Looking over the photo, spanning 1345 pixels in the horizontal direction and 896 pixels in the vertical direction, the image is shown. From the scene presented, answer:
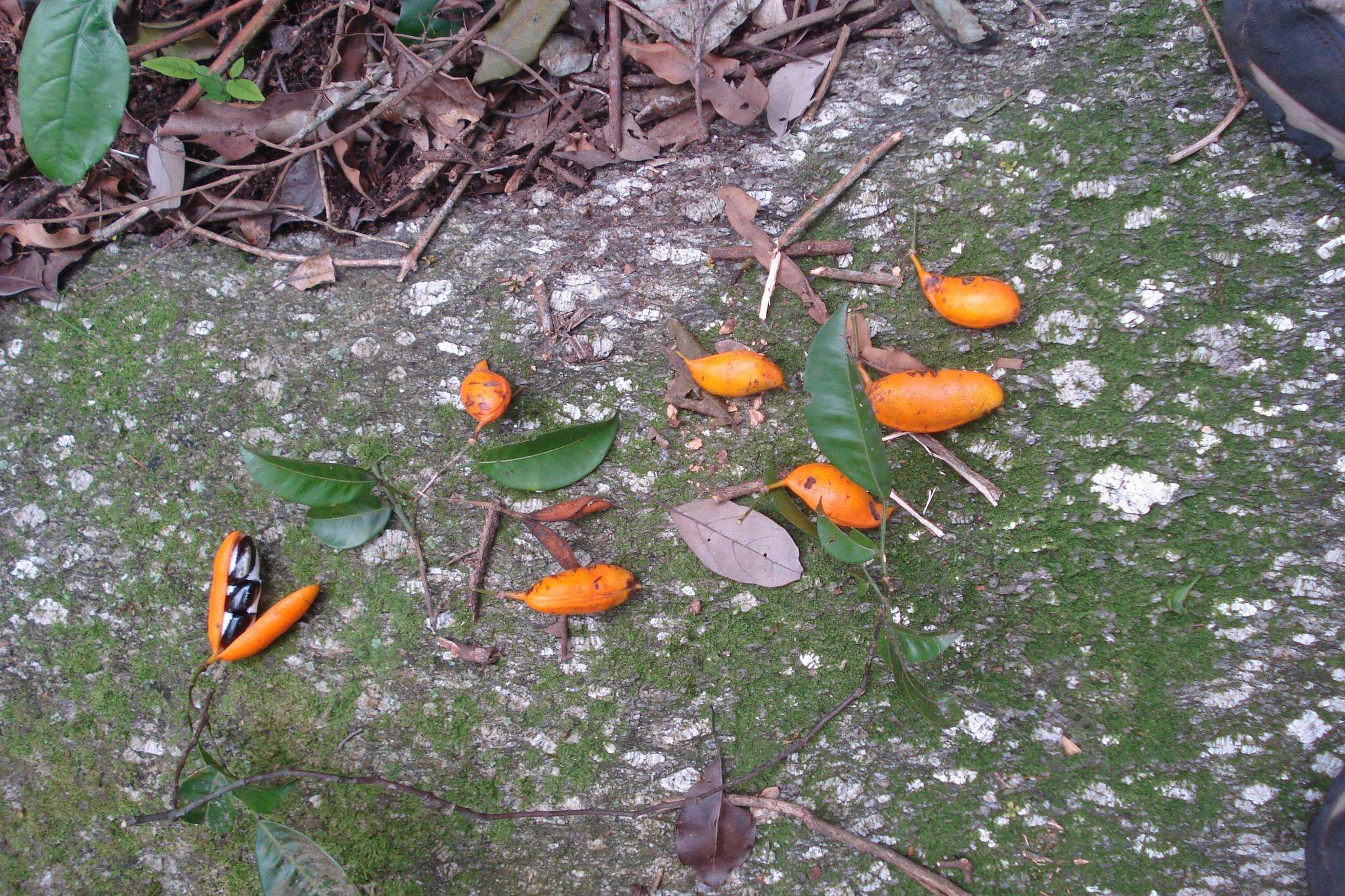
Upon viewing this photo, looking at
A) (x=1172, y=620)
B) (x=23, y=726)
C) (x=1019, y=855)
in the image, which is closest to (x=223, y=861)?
(x=23, y=726)

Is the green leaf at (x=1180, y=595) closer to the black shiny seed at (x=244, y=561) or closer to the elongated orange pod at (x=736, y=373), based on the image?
the elongated orange pod at (x=736, y=373)

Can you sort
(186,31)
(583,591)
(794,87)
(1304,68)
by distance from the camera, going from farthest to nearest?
(186,31)
(794,87)
(583,591)
(1304,68)

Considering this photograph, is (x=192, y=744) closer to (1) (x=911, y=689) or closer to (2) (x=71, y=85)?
(2) (x=71, y=85)

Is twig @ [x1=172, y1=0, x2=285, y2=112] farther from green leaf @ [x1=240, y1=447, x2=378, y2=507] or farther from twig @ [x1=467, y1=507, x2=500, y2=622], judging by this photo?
twig @ [x1=467, y1=507, x2=500, y2=622]

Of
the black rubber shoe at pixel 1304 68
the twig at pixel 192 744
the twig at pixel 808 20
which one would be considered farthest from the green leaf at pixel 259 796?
the black rubber shoe at pixel 1304 68

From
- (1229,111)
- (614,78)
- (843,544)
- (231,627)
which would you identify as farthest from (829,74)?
(231,627)

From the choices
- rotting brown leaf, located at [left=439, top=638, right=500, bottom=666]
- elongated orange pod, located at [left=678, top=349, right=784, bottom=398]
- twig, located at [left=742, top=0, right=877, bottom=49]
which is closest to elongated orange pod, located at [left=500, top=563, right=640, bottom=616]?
rotting brown leaf, located at [left=439, top=638, right=500, bottom=666]
